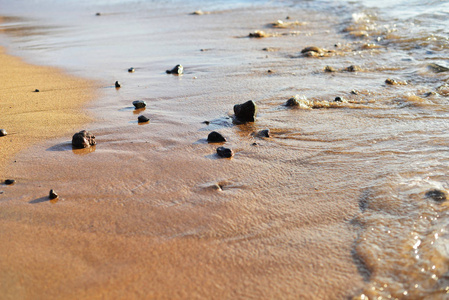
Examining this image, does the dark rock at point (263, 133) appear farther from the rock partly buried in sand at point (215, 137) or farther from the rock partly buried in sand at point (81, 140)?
the rock partly buried in sand at point (81, 140)

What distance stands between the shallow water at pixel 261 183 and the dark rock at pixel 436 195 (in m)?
0.04

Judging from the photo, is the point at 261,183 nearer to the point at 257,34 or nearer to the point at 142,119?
the point at 142,119

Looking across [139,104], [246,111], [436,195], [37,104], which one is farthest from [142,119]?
[436,195]

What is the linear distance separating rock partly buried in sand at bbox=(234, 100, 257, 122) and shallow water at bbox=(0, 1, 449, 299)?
0.42ft

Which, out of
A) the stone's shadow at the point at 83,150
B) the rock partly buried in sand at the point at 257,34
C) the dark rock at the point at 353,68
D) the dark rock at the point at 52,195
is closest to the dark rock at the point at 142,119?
the stone's shadow at the point at 83,150

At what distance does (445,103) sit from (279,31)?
18.6ft

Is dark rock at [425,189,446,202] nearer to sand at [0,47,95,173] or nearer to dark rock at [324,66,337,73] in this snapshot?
sand at [0,47,95,173]

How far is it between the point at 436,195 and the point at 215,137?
65.2 inches

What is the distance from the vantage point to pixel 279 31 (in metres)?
9.31

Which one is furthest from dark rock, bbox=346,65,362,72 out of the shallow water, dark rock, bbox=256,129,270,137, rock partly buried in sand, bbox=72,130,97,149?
rock partly buried in sand, bbox=72,130,97,149

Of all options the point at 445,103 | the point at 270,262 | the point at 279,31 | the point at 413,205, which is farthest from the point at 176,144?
the point at 279,31

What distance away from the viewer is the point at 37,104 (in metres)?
4.39

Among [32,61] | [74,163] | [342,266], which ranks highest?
[32,61]

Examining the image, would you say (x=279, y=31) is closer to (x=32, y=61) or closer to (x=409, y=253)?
(x=32, y=61)
